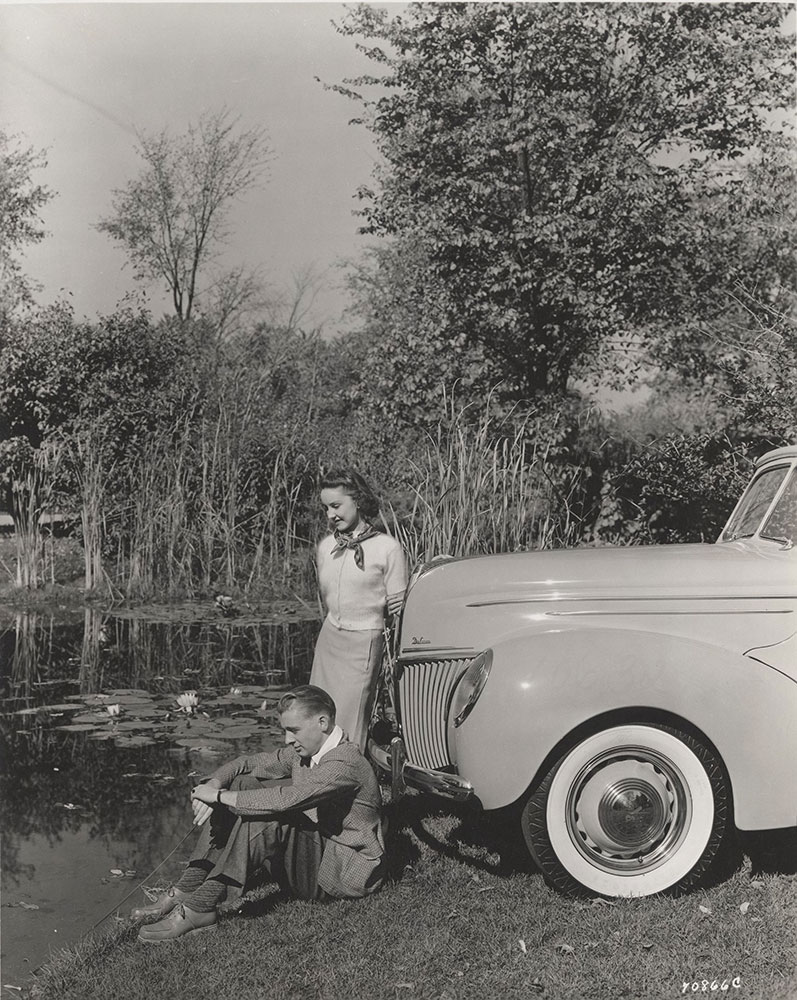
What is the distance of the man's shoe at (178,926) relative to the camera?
11.4ft

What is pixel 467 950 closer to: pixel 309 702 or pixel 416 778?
pixel 416 778

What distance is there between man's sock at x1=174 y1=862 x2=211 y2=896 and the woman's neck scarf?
4.94 feet

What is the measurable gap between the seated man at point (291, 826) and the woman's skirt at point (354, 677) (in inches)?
24.7

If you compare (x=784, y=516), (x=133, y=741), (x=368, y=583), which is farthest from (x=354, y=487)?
(x=133, y=741)

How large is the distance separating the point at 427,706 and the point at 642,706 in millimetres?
1013

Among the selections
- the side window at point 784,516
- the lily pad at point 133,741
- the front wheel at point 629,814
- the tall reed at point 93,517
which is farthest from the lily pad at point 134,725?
the tall reed at point 93,517

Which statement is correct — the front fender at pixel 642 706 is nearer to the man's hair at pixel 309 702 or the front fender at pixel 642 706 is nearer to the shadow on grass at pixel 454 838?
the shadow on grass at pixel 454 838

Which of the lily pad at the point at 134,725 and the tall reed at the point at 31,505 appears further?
the tall reed at the point at 31,505

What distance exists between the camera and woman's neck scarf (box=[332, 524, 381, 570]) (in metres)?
4.64

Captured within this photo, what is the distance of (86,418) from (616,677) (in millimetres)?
11167

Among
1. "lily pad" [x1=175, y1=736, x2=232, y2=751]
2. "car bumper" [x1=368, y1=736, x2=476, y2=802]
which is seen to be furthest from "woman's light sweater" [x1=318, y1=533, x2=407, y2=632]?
"lily pad" [x1=175, y1=736, x2=232, y2=751]

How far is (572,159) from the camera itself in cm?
1323

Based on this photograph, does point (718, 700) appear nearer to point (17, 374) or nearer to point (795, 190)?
point (795, 190)

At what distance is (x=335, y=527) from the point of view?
15.5ft
